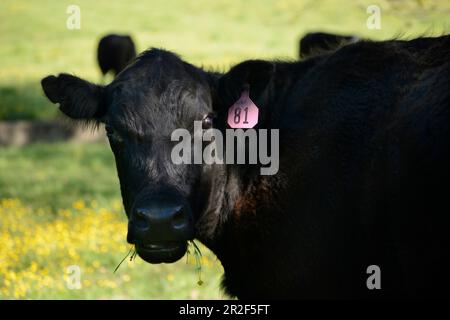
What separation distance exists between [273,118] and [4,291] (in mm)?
3323

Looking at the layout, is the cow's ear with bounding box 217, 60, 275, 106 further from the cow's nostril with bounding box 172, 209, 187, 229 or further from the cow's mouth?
the cow's mouth

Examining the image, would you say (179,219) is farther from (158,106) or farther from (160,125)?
(158,106)

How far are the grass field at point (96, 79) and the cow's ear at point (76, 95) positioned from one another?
114cm

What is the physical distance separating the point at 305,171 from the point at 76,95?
5.63 feet

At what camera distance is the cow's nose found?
4.34 metres

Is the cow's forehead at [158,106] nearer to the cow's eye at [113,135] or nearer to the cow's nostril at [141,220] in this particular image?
the cow's eye at [113,135]

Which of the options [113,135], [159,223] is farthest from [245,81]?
[159,223]

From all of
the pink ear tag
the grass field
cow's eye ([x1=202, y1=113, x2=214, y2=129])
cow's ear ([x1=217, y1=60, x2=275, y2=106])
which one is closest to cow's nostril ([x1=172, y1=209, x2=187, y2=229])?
cow's eye ([x1=202, y1=113, x2=214, y2=129])

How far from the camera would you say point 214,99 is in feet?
16.5

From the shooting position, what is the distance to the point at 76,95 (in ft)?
16.7

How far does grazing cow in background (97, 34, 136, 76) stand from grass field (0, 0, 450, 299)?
748 mm
